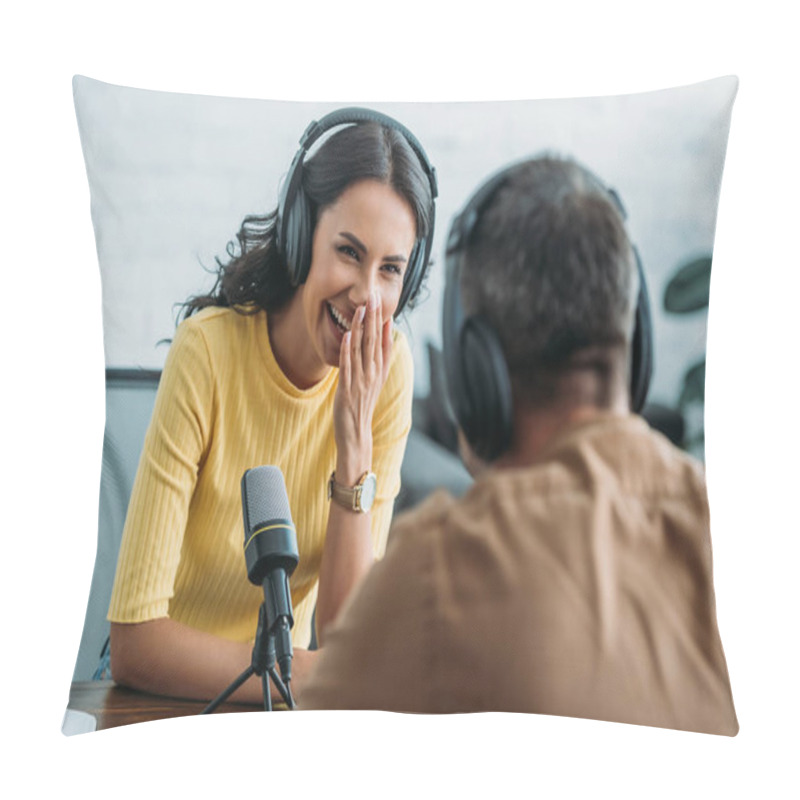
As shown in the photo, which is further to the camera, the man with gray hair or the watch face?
the watch face

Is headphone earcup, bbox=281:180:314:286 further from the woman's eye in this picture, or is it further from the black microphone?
the black microphone

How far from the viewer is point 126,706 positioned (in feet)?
6.03

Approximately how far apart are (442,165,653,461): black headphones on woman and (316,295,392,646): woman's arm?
12 centimetres

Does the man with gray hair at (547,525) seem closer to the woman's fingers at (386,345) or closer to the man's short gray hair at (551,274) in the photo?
the man's short gray hair at (551,274)

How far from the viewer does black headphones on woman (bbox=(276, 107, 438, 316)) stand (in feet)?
6.08

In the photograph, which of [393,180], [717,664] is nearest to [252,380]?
[393,180]

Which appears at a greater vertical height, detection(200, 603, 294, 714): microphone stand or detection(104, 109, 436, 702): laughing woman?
detection(104, 109, 436, 702): laughing woman

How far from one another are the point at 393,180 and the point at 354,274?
180 millimetres

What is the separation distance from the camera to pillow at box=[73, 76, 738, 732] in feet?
6.06

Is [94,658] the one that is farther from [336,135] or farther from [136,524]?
[336,135]

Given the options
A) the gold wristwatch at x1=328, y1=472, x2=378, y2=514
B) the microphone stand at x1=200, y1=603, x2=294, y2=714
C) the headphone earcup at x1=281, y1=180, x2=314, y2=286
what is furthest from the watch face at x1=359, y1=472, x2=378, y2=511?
the headphone earcup at x1=281, y1=180, x2=314, y2=286

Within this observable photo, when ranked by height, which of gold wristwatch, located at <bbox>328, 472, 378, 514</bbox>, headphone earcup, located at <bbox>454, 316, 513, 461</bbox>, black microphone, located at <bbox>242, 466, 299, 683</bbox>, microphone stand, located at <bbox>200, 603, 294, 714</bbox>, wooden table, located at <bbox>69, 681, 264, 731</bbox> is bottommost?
wooden table, located at <bbox>69, 681, 264, 731</bbox>

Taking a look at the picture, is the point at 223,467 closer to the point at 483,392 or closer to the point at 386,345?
the point at 386,345

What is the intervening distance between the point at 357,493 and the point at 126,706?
544mm
